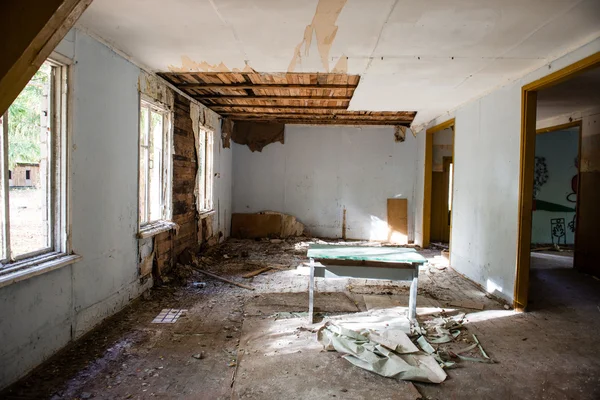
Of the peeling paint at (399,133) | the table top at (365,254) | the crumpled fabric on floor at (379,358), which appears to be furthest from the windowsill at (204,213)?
the peeling paint at (399,133)

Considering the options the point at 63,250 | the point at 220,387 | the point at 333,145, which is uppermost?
the point at 333,145

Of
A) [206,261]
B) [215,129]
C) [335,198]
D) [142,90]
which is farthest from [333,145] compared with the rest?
[142,90]

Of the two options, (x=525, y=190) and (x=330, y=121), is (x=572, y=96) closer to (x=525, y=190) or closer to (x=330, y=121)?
(x=525, y=190)

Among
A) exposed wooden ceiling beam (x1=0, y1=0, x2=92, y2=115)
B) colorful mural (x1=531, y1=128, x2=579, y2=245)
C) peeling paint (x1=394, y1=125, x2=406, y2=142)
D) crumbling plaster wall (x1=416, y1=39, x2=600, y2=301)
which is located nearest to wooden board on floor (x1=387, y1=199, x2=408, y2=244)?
peeling paint (x1=394, y1=125, x2=406, y2=142)

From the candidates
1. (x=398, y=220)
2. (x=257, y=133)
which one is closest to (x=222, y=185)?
(x=257, y=133)

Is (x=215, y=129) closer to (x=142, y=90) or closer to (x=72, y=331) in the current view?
(x=142, y=90)

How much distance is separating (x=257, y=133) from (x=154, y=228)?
4771mm

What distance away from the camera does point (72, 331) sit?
125 inches

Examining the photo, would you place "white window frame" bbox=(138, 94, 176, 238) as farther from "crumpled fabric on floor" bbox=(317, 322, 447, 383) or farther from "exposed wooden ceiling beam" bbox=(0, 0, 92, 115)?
"exposed wooden ceiling beam" bbox=(0, 0, 92, 115)

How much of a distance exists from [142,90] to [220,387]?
349 cm

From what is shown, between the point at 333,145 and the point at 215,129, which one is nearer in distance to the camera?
the point at 215,129

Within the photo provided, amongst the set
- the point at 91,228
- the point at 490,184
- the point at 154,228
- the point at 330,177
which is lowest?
the point at 154,228

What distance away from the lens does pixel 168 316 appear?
396 cm

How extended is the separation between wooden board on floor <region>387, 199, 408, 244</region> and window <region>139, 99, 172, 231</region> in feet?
18.4
